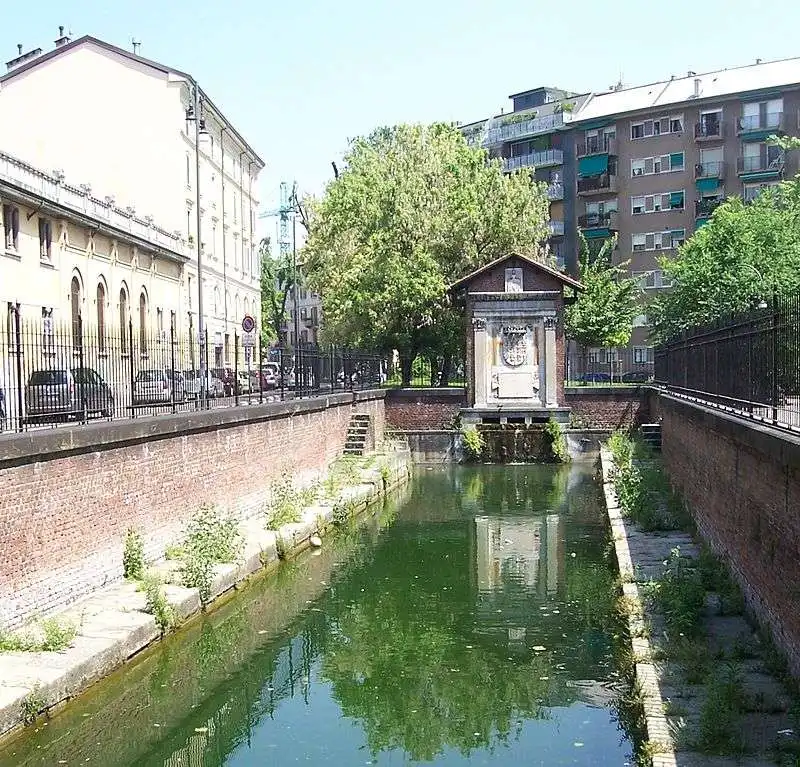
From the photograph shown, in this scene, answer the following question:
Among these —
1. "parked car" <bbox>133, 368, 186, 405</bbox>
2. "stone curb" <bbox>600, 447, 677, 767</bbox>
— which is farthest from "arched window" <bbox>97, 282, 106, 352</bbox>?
"stone curb" <bbox>600, 447, 677, 767</bbox>

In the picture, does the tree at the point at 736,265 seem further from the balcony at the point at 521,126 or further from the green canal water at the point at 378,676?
the balcony at the point at 521,126

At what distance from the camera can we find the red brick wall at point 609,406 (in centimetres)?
3503

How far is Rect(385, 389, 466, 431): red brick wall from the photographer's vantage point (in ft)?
116

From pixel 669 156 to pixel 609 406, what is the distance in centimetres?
2728

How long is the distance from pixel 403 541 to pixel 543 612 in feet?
19.7

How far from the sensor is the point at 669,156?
5800cm

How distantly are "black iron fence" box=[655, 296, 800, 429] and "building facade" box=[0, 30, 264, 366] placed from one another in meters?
25.2

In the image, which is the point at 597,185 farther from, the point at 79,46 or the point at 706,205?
the point at 79,46

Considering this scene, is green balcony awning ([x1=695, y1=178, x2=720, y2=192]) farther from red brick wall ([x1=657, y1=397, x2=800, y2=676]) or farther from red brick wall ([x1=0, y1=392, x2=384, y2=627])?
red brick wall ([x1=657, y1=397, x2=800, y2=676])

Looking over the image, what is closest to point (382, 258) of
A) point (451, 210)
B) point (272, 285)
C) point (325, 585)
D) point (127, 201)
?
point (451, 210)

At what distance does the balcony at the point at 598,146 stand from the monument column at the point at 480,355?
29113mm

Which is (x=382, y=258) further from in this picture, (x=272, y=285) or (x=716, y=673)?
(x=272, y=285)

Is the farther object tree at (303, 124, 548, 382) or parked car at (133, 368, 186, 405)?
tree at (303, 124, 548, 382)

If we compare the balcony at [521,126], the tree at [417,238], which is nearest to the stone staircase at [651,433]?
the tree at [417,238]
